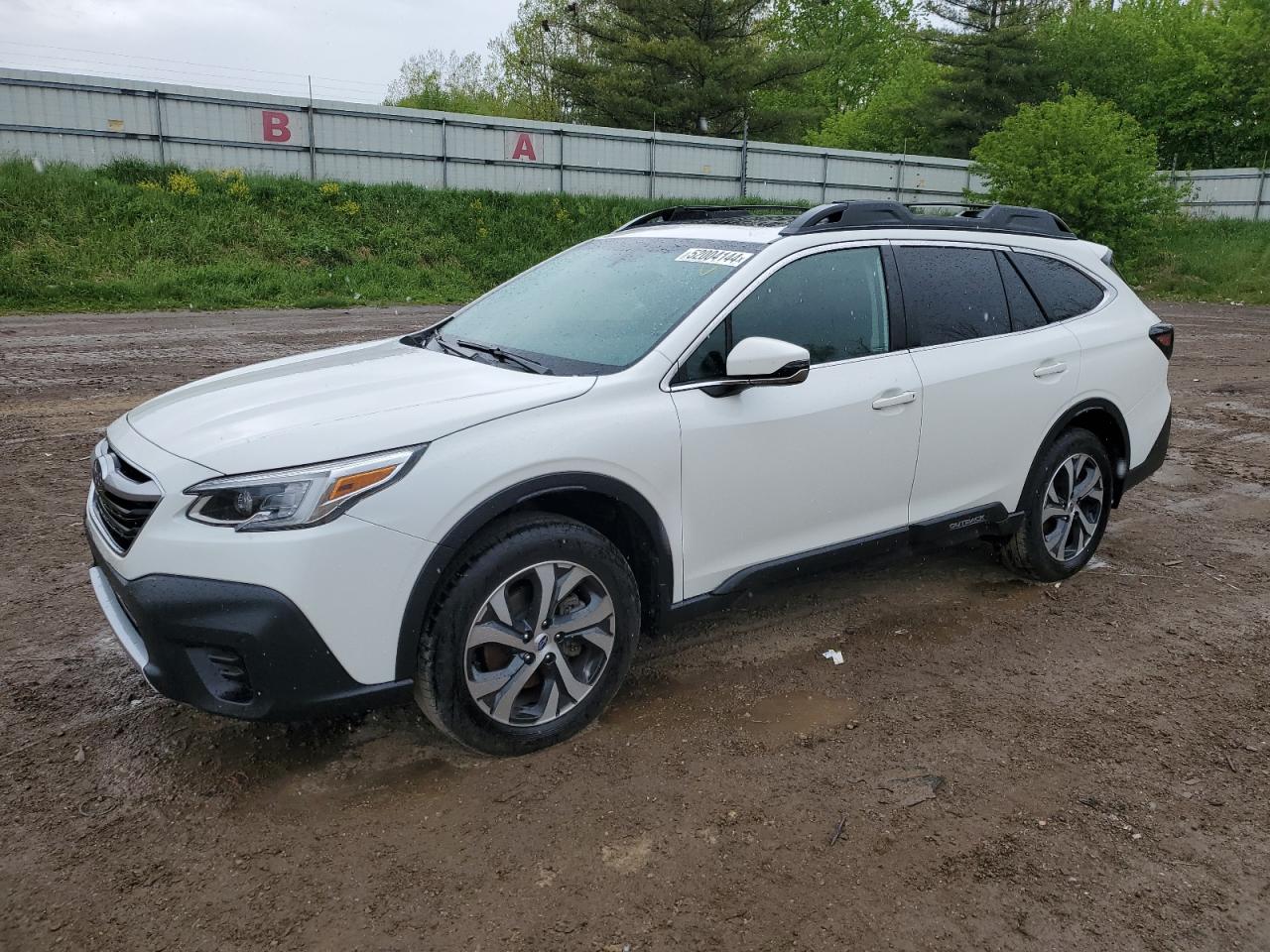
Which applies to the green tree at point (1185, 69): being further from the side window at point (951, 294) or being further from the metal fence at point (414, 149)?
the side window at point (951, 294)

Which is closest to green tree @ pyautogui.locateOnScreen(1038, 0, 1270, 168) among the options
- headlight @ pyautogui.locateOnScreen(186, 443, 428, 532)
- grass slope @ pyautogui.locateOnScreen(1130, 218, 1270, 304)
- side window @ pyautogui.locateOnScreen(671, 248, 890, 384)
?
grass slope @ pyautogui.locateOnScreen(1130, 218, 1270, 304)

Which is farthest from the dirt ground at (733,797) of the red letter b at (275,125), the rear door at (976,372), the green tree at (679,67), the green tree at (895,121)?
the green tree at (895,121)

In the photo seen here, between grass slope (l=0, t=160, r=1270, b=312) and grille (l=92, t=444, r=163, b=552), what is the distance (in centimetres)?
1383

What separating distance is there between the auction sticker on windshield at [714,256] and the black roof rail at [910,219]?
234 mm

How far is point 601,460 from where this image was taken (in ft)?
10.5

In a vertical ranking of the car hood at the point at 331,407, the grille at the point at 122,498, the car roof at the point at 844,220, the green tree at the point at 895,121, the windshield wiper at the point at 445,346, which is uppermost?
the green tree at the point at 895,121

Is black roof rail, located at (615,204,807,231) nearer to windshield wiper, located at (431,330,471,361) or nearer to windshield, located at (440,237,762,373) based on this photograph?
windshield, located at (440,237,762,373)

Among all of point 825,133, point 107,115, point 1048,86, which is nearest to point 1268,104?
point 1048,86

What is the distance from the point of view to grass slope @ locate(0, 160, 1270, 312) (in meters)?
16.9

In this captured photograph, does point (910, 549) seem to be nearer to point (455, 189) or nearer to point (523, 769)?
point (523, 769)

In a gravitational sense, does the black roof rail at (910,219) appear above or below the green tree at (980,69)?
below

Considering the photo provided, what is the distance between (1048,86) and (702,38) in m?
15.2

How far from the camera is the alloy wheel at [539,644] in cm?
307

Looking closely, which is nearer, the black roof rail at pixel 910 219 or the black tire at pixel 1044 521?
the black roof rail at pixel 910 219
